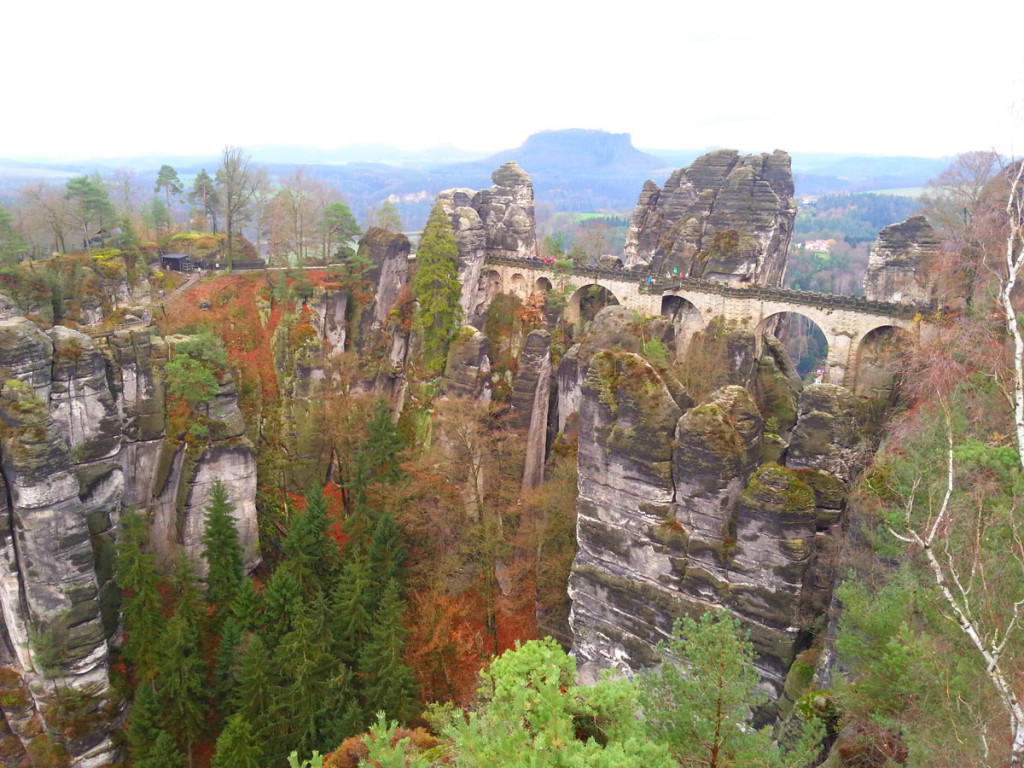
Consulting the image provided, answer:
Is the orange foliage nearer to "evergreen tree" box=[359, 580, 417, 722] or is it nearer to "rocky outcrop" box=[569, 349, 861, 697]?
"evergreen tree" box=[359, 580, 417, 722]

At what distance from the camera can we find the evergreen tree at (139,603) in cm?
2825

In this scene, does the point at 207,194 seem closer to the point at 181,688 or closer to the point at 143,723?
the point at 181,688

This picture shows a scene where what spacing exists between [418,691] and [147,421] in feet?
62.0

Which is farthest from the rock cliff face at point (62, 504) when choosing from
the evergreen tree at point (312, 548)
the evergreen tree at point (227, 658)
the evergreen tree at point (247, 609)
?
the evergreen tree at point (312, 548)

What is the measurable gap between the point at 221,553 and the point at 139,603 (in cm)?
402

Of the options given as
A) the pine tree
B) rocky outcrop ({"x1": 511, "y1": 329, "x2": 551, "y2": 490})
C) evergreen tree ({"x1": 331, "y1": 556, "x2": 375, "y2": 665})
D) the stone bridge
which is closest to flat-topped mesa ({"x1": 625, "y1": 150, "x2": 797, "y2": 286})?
the stone bridge

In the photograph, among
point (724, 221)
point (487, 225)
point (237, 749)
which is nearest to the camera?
point (237, 749)

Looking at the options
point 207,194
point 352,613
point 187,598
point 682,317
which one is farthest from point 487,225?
point 187,598

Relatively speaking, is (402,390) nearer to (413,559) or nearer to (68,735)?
(413,559)

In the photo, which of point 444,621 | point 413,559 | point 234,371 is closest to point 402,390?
point 234,371

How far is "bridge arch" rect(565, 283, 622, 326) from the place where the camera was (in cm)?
4525

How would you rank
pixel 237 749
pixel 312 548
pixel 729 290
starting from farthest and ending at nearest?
1. pixel 729 290
2. pixel 312 548
3. pixel 237 749

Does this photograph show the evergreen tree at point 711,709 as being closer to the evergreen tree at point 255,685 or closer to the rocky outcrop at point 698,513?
the rocky outcrop at point 698,513

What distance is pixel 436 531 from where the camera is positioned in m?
33.4
